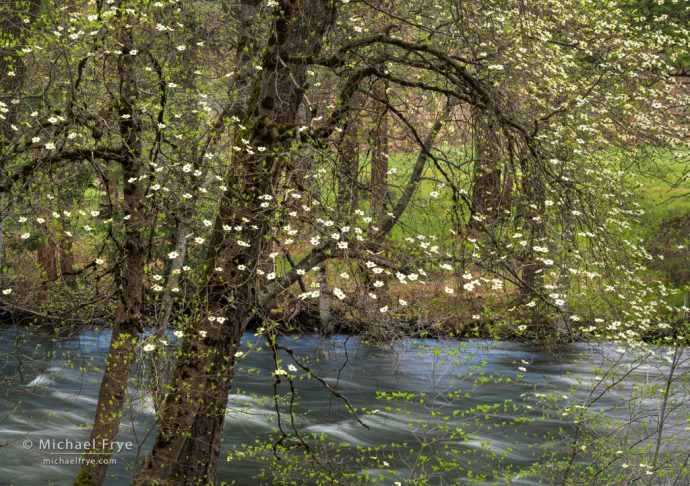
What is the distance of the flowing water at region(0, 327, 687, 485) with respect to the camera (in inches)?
486

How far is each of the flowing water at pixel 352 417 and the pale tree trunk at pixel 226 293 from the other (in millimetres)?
2363

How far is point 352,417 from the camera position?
50.9 feet

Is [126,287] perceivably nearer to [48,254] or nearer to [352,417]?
[48,254]

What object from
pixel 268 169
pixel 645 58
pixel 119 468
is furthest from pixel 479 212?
pixel 645 58

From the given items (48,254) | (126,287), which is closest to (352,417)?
(48,254)

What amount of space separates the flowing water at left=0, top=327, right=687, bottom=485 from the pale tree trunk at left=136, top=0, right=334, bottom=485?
2.36 meters

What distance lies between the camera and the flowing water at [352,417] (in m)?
12.3

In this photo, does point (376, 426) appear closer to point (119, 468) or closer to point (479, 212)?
point (119, 468)

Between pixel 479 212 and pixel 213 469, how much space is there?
354 centimetres

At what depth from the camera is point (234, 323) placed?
7.61m


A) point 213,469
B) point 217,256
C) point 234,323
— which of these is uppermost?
point 217,256

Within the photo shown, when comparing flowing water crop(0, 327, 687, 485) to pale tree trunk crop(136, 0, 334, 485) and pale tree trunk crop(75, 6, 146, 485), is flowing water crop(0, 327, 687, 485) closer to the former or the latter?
pale tree trunk crop(75, 6, 146, 485)

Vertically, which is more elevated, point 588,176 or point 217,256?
point 588,176

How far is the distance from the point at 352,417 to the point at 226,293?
874cm
